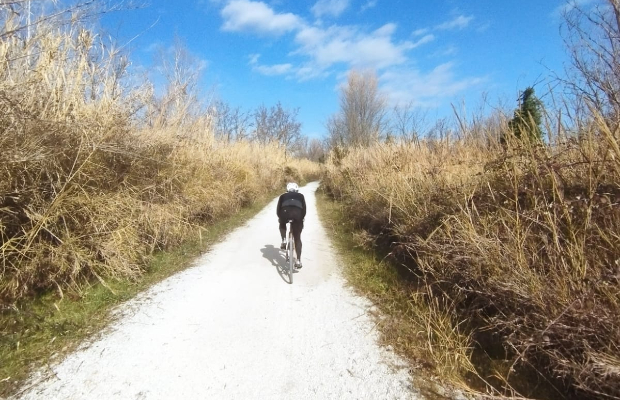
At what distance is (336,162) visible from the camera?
19.5m

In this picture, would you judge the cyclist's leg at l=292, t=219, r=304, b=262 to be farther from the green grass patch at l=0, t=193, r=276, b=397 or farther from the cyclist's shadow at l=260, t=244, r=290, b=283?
the green grass patch at l=0, t=193, r=276, b=397

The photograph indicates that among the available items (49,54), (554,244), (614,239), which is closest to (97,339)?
(49,54)

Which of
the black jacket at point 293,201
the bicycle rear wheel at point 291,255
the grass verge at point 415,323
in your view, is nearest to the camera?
the grass verge at point 415,323

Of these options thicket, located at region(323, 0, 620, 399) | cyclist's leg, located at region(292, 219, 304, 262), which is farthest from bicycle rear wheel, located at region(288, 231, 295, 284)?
thicket, located at region(323, 0, 620, 399)

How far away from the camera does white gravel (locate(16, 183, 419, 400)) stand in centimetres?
264

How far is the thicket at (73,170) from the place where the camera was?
367cm

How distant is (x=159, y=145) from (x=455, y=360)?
678 cm

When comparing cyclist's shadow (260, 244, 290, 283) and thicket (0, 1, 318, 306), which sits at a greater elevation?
thicket (0, 1, 318, 306)

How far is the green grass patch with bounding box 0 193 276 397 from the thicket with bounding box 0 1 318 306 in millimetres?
181

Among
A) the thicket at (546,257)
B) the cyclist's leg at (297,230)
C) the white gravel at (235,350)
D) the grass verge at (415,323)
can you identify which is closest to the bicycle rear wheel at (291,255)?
the cyclist's leg at (297,230)

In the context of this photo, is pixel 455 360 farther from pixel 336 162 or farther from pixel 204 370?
pixel 336 162

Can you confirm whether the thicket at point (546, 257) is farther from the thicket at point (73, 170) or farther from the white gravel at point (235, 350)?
the thicket at point (73, 170)

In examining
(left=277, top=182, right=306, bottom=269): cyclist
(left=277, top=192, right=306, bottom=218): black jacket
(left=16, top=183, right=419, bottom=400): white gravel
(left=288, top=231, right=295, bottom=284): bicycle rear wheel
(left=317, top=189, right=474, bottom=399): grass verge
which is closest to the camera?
(left=16, top=183, right=419, bottom=400): white gravel

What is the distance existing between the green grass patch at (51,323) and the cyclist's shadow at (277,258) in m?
1.98
